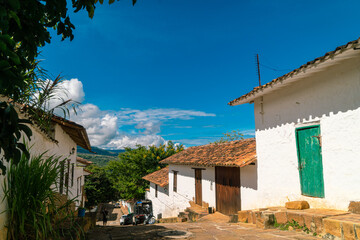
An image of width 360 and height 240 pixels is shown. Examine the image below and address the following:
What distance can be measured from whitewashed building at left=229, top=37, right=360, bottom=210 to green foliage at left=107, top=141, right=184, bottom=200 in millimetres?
19843

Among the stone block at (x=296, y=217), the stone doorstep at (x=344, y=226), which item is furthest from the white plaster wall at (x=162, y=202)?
the stone doorstep at (x=344, y=226)

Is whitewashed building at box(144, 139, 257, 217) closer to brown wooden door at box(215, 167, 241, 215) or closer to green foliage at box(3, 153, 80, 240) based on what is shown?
brown wooden door at box(215, 167, 241, 215)

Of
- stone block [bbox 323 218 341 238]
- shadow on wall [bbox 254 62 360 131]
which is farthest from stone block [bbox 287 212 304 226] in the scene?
shadow on wall [bbox 254 62 360 131]

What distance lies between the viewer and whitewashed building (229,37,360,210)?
488cm

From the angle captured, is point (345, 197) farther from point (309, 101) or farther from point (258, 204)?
point (258, 204)

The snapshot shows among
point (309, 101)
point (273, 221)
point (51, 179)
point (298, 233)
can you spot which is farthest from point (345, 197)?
point (51, 179)

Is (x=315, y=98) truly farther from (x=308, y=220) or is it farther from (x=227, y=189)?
(x=227, y=189)

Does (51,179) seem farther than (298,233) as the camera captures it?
No

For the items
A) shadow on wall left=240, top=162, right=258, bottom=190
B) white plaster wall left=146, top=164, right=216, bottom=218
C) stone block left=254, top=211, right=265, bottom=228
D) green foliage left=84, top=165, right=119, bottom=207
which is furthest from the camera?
green foliage left=84, top=165, right=119, bottom=207

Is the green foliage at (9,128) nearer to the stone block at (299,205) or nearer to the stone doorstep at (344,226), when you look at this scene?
the stone doorstep at (344,226)

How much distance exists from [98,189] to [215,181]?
2623cm

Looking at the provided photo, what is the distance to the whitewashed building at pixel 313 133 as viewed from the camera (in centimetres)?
488

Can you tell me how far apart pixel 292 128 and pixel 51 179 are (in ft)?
18.5

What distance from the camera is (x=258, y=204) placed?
7973mm
